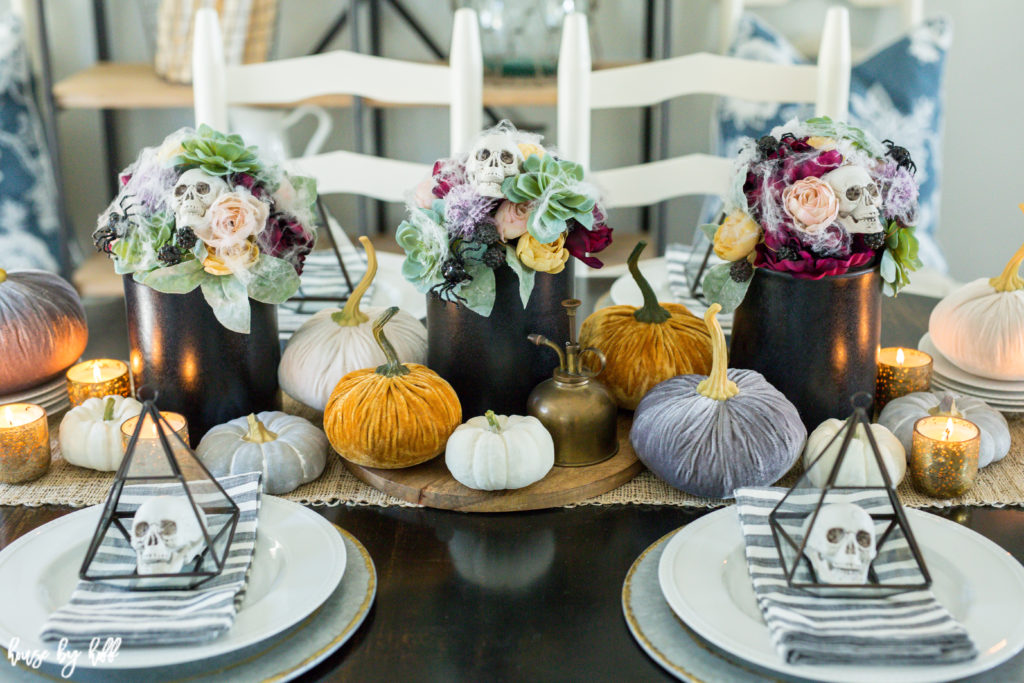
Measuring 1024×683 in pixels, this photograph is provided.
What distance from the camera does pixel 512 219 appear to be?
2.65 feet

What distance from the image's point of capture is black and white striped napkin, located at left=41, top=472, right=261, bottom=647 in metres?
0.58

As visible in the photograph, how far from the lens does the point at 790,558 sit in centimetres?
66

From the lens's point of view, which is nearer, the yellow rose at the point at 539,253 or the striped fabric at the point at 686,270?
the yellow rose at the point at 539,253

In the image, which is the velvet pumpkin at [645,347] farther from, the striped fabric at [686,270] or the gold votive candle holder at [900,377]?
the striped fabric at [686,270]

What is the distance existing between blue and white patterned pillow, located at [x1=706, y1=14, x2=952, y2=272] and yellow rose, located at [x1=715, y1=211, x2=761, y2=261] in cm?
136

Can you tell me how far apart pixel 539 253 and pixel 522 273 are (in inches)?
Answer: 1.0

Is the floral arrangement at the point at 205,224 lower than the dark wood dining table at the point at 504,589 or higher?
higher

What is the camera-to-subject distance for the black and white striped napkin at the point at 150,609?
0.58 metres

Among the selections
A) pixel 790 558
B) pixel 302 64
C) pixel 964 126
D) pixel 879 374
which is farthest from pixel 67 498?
pixel 964 126

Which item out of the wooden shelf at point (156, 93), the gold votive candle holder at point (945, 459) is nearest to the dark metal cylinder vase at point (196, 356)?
the gold votive candle holder at point (945, 459)

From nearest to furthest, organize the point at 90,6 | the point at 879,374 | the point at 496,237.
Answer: the point at 496,237 → the point at 879,374 → the point at 90,6

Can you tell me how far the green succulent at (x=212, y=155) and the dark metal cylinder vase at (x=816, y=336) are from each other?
0.46m

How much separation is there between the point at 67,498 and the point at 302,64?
0.91 meters

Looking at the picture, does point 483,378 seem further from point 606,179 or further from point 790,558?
point 606,179
